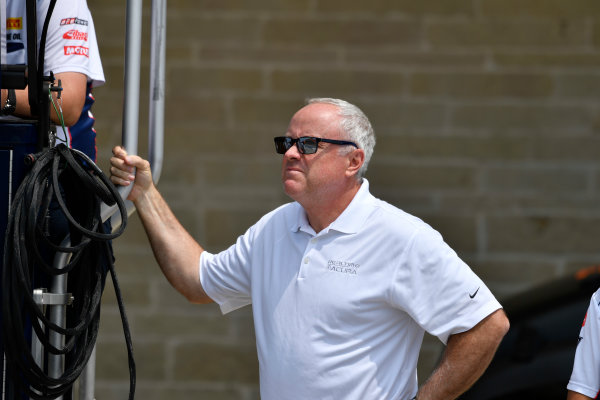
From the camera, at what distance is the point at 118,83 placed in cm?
659

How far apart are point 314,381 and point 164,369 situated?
354 centimetres

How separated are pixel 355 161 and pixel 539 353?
1519mm

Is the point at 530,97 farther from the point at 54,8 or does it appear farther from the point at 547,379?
the point at 54,8

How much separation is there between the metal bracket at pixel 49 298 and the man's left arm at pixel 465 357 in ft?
3.92

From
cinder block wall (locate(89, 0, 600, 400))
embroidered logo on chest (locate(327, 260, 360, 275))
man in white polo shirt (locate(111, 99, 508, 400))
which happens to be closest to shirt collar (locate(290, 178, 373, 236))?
man in white polo shirt (locate(111, 99, 508, 400))

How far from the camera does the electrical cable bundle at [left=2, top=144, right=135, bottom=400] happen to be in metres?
2.57

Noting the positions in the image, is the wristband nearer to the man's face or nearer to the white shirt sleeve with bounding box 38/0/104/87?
the white shirt sleeve with bounding box 38/0/104/87

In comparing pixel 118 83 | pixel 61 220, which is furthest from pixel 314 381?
pixel 118 83

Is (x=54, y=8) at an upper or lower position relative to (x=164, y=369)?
upper

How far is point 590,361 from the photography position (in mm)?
2732

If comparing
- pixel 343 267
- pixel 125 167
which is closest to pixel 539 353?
pixel 343 267

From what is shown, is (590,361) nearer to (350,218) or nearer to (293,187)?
(350,218)

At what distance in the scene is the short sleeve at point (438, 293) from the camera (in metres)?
3.20

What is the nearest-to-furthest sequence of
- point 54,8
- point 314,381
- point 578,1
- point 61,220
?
point 61,220 → point 54,8 → point 314,381 → point 578,1
